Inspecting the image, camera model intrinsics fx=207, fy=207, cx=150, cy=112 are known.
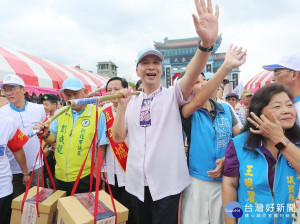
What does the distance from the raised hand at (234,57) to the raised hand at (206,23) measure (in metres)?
0.20

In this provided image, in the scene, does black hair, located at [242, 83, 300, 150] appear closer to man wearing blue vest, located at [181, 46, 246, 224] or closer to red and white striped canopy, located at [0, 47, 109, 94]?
man wearing blue vest, located at [181, 46, 246, 224]

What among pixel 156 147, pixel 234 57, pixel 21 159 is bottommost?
pixel 21 159

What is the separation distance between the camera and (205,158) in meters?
1.51

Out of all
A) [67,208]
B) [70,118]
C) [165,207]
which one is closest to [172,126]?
[165,207]

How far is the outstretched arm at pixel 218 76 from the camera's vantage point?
132 centimetres

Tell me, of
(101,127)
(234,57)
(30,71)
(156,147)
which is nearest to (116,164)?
(101,127)

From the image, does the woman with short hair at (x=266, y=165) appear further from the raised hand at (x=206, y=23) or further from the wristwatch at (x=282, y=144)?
the raised hand at (x=206, y=23)

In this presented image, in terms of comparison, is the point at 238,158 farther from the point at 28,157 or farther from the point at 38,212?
the point at 28,157

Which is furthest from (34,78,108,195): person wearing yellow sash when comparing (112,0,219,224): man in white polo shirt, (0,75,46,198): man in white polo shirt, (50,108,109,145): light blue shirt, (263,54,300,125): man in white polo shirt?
(263,54,300,125): man in white polo shirt

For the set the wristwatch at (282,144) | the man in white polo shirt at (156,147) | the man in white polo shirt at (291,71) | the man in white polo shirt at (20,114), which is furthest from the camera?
the man in white polo shirt at (20,114)

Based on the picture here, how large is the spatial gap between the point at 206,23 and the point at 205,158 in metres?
0.91
